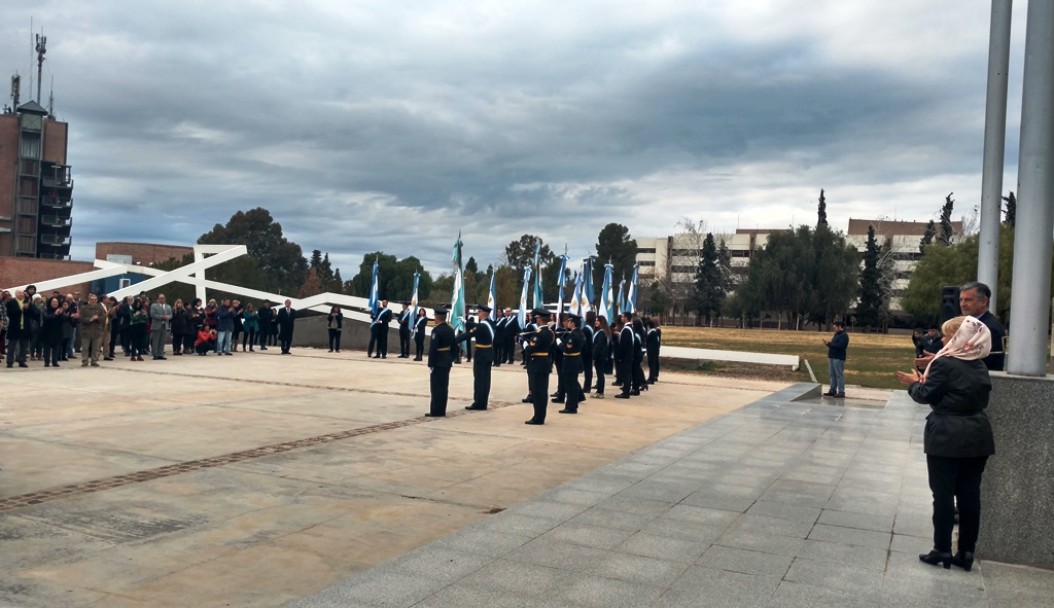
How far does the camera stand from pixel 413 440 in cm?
1077

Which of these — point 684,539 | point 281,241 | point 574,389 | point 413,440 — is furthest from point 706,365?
point 281,241

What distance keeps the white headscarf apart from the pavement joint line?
22.9 feet

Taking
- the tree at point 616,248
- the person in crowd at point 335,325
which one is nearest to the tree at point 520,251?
the tree at point 616,248

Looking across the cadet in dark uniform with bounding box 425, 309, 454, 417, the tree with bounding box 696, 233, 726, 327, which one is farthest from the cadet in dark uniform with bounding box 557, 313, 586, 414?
the tree with bounding box 696, 233, 726, 327

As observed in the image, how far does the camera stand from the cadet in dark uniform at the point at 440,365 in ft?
43.2

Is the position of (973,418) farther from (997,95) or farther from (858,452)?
(858,452)

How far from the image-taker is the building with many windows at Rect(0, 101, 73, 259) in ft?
213

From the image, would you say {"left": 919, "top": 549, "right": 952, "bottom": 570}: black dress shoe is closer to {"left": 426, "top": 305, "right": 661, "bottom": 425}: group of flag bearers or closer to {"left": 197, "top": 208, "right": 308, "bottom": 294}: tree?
{"left": 426, "top": 305, "right": 661, "bottom": 425}: group of flag bearers

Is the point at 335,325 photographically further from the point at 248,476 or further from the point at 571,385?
the point at 248,476

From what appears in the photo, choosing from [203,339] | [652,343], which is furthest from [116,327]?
[652,343]

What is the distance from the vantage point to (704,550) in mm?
5688

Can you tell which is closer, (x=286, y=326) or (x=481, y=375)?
(x=481, y=375)

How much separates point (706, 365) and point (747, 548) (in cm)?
2185

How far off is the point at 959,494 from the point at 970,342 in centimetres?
101
